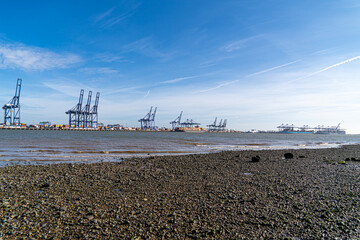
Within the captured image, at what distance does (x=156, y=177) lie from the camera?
36.1ft

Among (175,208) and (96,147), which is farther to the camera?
(96,147)

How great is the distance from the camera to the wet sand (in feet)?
16.5

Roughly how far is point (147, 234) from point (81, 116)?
542 feet

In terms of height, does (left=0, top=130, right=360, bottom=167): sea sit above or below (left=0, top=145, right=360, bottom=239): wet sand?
below

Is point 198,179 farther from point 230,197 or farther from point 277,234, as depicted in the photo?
point 277,234

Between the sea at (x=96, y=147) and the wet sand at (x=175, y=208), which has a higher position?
the wet sand at (x=175, y=208)

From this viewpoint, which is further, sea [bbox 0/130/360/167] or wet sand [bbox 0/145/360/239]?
sea [bbox 0/130/360/167]

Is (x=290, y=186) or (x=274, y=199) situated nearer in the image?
(x=274, y=199)

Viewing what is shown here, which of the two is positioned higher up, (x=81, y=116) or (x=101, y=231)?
(x=81, y=116)

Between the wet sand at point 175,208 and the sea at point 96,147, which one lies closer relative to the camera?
the wet sand at point 175,208

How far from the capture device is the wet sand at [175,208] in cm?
503

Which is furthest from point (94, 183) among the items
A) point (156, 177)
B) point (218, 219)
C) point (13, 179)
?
point (218, 219)

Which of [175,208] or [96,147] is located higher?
[175,208]

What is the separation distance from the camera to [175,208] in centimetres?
649
